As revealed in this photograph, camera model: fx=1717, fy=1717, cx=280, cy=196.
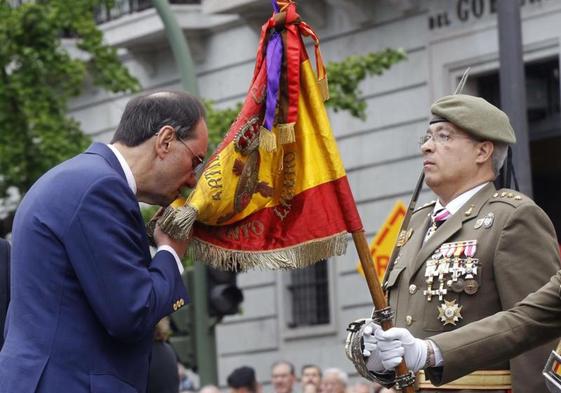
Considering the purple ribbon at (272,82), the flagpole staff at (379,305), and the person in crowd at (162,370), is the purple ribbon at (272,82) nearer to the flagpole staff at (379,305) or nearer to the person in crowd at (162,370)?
the flagpole staff at (379,305)

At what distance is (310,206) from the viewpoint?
6668 mm

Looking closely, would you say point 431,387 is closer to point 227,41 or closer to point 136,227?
point 136,227

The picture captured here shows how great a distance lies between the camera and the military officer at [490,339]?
6.42m

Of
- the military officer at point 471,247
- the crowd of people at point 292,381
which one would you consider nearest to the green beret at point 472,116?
the military officer at point 471,247

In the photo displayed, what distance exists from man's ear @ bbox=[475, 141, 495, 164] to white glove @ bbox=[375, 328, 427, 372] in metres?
1.27

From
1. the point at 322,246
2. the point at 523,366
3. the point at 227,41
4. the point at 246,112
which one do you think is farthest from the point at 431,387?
the point at 227,41

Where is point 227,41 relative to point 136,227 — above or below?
above

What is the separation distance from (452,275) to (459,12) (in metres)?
12.1

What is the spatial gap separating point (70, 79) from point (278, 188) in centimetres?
1312

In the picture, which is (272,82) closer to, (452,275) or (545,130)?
(452,275)

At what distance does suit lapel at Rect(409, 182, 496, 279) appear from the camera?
7.27m

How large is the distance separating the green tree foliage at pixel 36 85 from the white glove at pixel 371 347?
41.2ft

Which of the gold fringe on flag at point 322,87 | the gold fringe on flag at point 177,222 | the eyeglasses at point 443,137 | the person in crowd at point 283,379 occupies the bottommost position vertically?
the person in crowd at point 283,379

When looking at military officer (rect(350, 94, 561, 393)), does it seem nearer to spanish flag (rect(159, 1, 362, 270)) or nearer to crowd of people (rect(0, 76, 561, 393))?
crowd of people (rect(0, 76, 561, 393))
